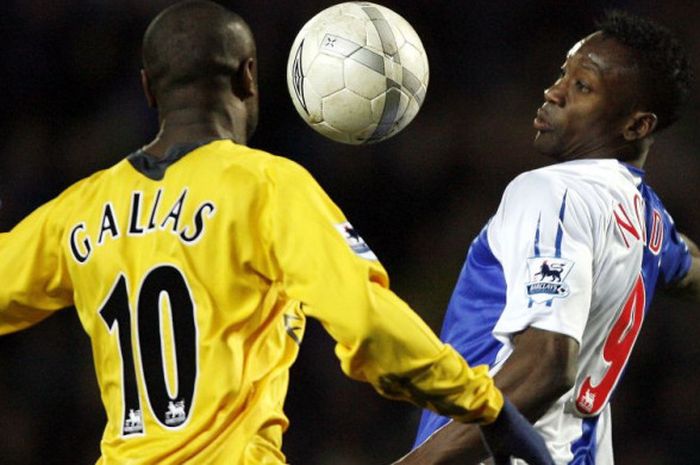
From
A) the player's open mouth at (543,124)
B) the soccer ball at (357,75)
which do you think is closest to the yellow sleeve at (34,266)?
the soccer ball at (357,75)

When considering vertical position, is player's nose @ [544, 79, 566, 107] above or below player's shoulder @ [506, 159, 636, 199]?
above

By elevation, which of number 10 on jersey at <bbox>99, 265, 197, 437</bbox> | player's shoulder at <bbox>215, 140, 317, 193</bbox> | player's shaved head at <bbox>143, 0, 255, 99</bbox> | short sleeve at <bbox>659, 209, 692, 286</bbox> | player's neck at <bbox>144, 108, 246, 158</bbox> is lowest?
short sleeve at <bbox>659, 209, 692, 286</bbox>

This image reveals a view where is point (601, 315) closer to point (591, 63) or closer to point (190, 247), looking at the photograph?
point (591, 63)

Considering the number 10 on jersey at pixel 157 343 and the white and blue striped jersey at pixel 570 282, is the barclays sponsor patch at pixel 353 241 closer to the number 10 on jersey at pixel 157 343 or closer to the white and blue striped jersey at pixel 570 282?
the number 10 on jersey at pixel 157 343

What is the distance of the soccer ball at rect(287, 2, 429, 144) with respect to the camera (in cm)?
452

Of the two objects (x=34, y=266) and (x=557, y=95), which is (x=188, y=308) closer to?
(x=34, y=266)

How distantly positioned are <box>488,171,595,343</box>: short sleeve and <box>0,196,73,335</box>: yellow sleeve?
4.01 ft

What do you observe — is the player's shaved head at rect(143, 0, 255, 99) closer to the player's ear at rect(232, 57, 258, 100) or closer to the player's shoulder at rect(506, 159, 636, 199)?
the player's ear at rect(232, 57, 258, 100)

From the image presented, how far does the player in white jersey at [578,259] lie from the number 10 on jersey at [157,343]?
87cm

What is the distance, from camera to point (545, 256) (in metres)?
3.91

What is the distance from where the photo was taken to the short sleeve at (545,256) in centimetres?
386

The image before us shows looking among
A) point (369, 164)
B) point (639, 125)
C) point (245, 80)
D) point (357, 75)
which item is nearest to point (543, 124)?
point (639, 125)

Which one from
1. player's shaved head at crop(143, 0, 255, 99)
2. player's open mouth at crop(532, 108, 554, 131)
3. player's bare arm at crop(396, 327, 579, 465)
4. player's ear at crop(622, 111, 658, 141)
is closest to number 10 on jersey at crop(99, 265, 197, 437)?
player's shaved head at crop(143, 0, 255, 99)

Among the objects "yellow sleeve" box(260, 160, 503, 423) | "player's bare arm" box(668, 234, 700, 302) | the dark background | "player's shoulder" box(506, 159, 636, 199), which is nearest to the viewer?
"yellow sleeve" box(260, 160, 503, 423)
